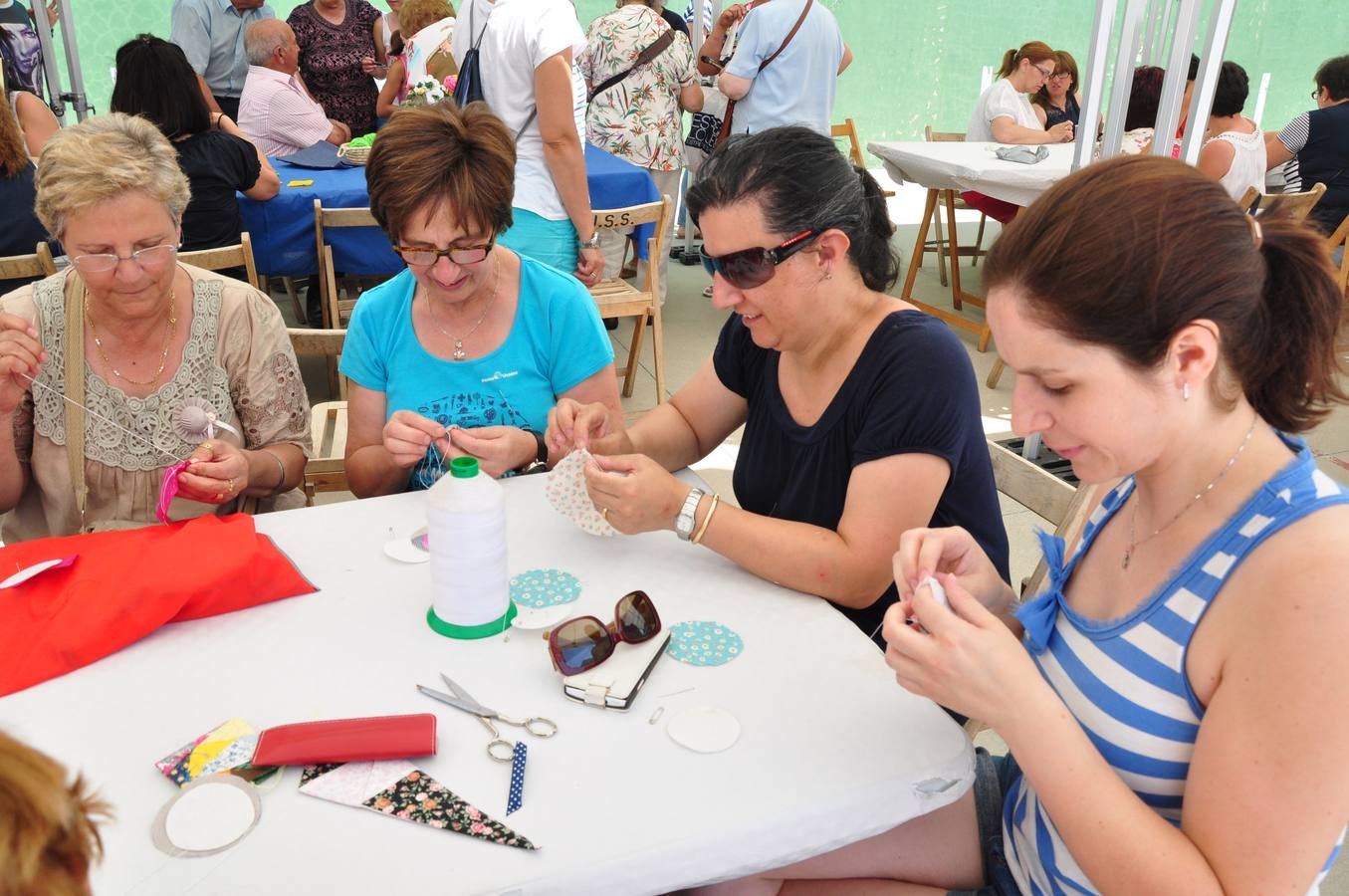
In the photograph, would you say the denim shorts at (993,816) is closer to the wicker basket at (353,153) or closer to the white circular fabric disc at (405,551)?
the white circular fabric disc at (405,551)

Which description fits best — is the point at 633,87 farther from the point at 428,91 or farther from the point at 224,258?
the point at 224,258

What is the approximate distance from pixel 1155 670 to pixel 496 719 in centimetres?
83

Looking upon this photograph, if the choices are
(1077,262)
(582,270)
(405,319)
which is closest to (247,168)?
(582,270)

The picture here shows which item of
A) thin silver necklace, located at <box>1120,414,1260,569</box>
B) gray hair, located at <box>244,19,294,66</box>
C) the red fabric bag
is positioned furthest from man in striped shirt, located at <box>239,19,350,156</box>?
thin silver necklace, located at <box>1120,414,1260,569</box>

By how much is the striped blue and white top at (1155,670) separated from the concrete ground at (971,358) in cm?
145

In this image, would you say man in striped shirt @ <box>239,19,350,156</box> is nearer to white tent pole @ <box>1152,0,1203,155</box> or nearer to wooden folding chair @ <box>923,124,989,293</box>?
wooden folding chair @ <box>923,124,989,293</box>

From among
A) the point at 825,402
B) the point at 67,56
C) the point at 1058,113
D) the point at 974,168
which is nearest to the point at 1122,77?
the point at 974,168

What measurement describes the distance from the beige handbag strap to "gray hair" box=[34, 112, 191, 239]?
0.15m

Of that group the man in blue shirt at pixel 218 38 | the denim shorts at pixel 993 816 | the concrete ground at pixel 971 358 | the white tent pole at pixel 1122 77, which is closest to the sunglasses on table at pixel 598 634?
the denim shorts at pixel 993 816

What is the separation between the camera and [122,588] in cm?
142

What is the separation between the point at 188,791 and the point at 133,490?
3.99 ft

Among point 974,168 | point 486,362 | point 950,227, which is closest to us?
point 486,362

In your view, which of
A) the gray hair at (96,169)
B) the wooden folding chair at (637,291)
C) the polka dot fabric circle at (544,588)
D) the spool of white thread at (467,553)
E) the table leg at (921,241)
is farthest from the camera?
the table leg at (921,241)

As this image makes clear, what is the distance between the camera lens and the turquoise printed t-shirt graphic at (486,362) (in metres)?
2.21
